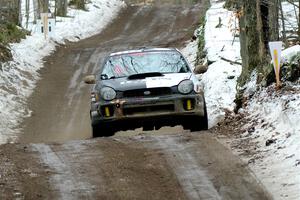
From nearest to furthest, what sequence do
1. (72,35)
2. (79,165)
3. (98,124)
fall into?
(79,165)
(98,124)
(72,35)

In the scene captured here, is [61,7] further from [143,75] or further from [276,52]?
[276,52]

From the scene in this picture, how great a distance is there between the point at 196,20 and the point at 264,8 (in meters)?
22.0

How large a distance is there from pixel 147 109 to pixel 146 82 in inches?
18.0

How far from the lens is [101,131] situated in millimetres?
10398

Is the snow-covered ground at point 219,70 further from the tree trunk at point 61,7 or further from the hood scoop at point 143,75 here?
the tree trunk at point 61,7

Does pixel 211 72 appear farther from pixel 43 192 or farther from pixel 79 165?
pixel 43 192

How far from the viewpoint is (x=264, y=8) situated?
455 inches

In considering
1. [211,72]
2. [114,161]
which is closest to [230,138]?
[114,161]

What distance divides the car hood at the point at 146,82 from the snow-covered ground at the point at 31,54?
3866mm

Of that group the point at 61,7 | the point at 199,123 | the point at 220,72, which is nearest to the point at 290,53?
the point at 199,123

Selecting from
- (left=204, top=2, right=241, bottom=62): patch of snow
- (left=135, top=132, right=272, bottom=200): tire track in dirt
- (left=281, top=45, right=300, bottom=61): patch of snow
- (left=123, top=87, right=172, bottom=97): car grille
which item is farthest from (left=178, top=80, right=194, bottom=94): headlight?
(left=204, top=2, right=241, bottom=62): patch of snow

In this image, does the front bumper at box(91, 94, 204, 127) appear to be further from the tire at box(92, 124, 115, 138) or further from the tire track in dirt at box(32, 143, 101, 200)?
the tire track in dirt at box(32, 143, 101, 200)

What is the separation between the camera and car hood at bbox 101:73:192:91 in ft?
32.6

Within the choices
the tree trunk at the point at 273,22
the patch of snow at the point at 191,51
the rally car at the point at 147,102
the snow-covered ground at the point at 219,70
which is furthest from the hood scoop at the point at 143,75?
the patch of snow at the point at 191,51
